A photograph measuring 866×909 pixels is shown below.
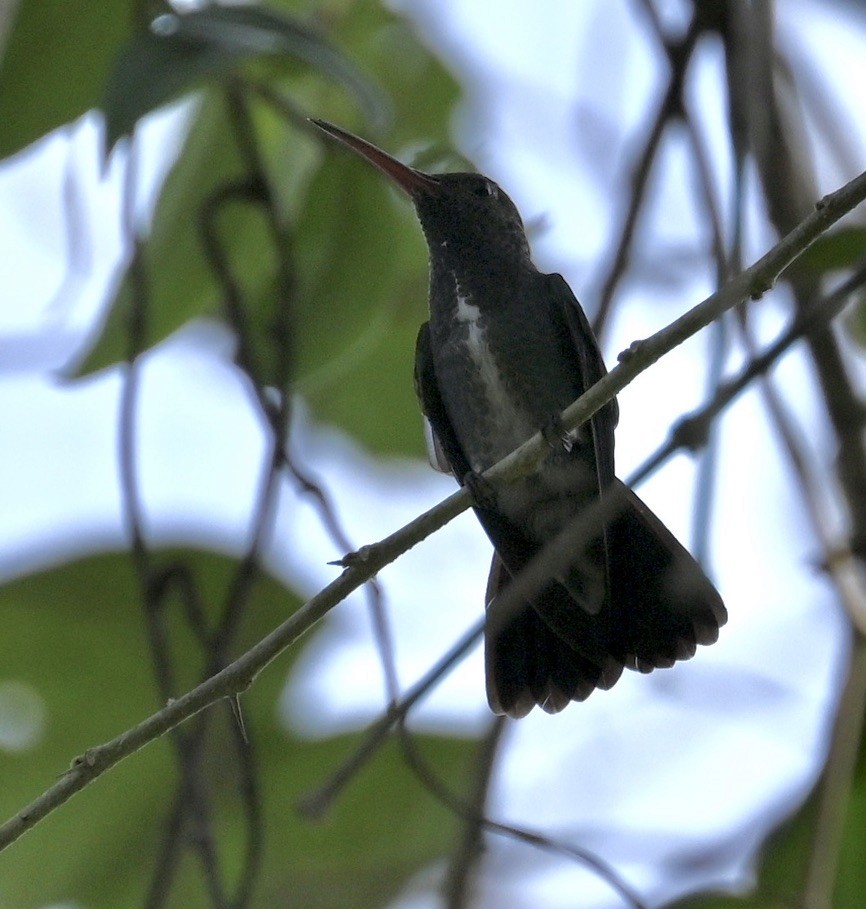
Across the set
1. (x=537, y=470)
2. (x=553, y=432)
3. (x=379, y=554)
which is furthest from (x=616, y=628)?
(x=379, y=554)

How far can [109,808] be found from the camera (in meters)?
3.15

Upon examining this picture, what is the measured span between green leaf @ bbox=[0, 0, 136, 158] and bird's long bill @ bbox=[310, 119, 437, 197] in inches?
17.2

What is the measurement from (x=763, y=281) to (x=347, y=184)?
1.39 m

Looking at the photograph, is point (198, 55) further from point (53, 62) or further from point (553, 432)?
point (553, 432)

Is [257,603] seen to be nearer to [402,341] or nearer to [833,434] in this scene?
[402,341]

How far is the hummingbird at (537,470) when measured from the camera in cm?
272

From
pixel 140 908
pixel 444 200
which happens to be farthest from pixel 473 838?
pixel 444 200

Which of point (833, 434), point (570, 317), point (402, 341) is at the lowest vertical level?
point (833, 434)

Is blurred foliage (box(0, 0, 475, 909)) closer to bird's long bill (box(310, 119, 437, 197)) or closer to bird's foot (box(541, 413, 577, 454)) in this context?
bird's long bill (box(310, 119, 437, 197))

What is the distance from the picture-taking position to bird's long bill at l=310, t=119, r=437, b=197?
269cm

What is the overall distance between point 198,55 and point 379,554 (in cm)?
96

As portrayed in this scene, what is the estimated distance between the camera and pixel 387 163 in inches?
115

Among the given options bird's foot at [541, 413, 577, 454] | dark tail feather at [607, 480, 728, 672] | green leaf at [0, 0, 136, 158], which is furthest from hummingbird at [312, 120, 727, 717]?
green leaf at [0, 0, 136, 158]

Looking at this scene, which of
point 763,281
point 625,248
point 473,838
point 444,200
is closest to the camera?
point 763,281
